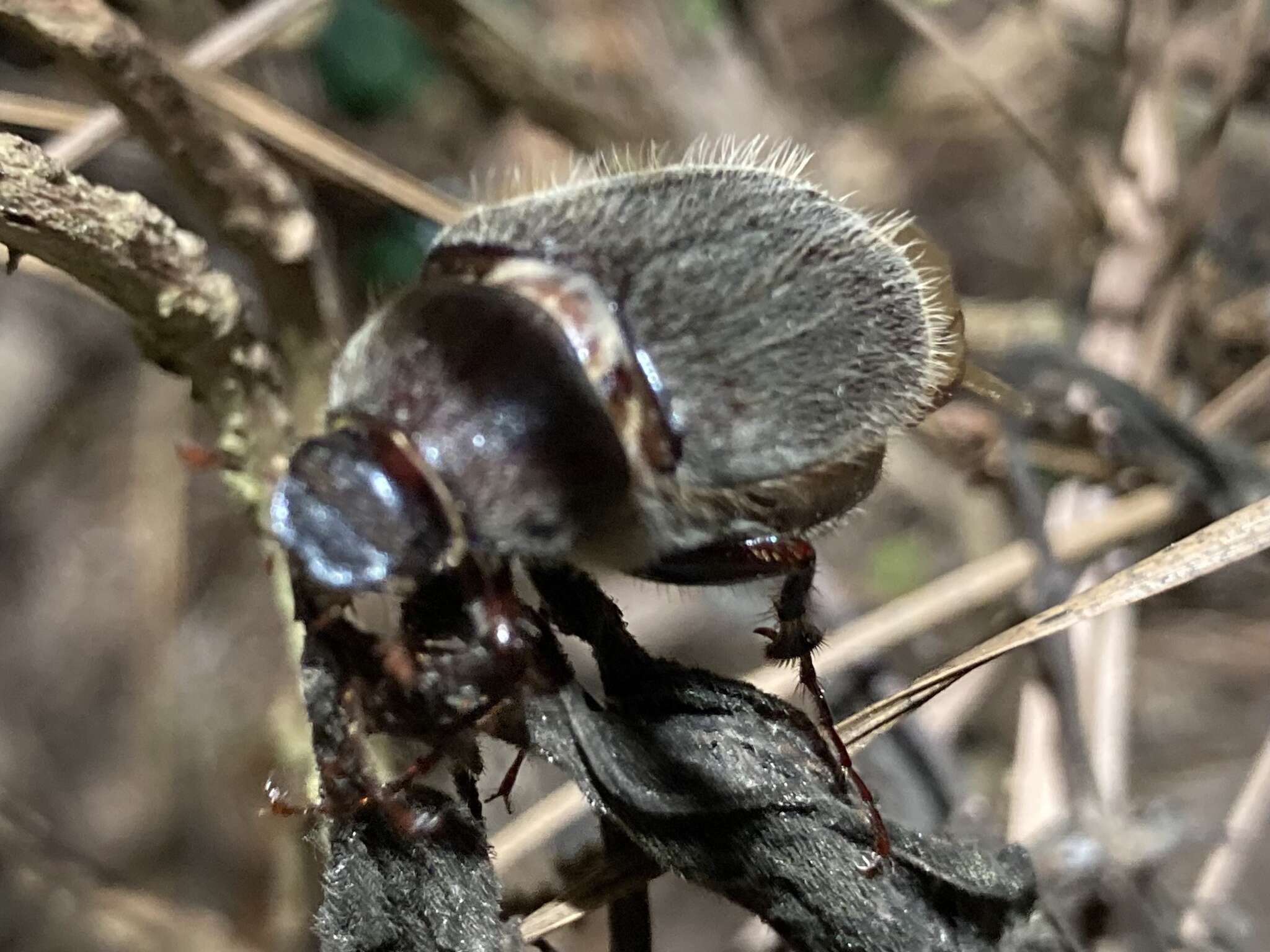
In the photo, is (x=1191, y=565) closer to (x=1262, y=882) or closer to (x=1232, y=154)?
(x=1262, y=882)

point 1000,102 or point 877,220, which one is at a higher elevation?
point 1000,102

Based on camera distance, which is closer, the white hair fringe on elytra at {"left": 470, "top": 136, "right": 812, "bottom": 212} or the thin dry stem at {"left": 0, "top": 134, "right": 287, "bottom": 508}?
the thin dry stem at {"left": 0, "top": 134, "right": 287, "bottom": 508}

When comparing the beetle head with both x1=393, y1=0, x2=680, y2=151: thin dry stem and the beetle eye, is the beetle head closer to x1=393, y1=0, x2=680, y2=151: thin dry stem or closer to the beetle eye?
the beetle eye

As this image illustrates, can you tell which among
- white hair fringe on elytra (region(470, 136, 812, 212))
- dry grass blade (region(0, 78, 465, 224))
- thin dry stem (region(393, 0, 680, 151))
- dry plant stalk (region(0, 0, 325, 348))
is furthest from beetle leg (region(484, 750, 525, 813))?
thin dry stem (region(393, 0, 680, 151))

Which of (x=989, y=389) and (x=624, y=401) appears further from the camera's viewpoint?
(x=989, y=389)

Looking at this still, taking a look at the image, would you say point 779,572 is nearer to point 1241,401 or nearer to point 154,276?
point 154,276

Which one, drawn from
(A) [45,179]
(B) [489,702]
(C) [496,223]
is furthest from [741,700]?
(A) [45,179]

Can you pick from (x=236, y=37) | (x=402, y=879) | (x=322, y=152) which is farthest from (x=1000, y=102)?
(x=402, y=879)
